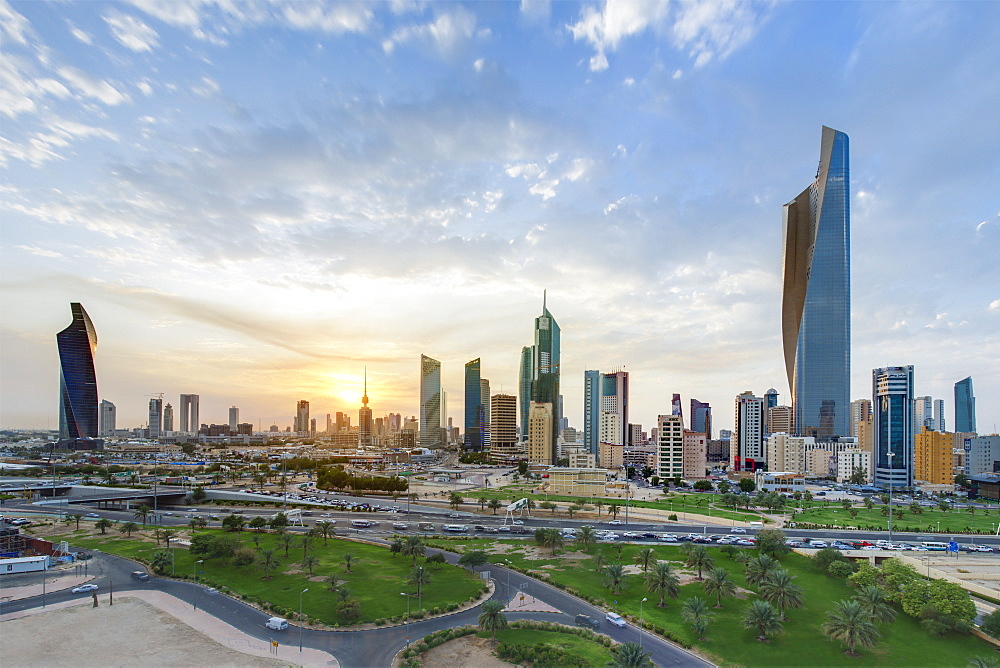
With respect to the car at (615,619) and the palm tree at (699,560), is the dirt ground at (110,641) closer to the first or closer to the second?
the car at (615,619)

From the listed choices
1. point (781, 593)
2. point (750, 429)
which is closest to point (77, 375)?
point (781, 593)

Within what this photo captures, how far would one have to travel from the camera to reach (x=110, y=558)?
56.3m

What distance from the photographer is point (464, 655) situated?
3378cm

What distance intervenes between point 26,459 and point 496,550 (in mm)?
180629

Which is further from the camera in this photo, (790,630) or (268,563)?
(268,563)

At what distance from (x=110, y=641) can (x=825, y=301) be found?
20611 cm

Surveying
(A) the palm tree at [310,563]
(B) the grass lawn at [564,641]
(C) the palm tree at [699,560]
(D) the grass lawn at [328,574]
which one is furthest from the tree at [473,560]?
(C) the palm tree at [699,560]

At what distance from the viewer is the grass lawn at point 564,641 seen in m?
33.3

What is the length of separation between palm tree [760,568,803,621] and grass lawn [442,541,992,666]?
1048 millimetres

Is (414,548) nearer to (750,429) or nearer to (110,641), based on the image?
(110,641)

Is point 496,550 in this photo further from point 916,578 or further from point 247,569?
point 916,578

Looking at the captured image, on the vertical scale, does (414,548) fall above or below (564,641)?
above

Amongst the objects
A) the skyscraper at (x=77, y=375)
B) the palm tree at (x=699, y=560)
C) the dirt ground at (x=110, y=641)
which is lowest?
the dirt ground at (x=110, y=641)

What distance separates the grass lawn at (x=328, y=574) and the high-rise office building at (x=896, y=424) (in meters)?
114
